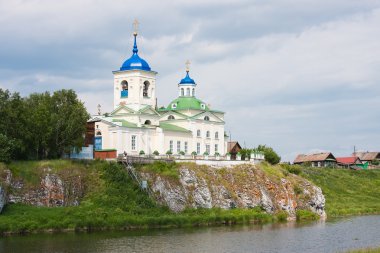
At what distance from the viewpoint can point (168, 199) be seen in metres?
67.1

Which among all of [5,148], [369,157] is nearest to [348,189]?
[369,157]

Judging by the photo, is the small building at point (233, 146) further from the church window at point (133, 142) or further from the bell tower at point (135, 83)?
the church window at point (133, 142)

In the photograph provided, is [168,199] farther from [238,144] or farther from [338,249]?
[238,144]

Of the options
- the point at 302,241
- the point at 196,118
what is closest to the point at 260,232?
the point at 302,241

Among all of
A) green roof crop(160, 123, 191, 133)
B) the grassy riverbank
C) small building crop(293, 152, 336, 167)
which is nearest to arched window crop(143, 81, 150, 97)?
green roof crop(160, 123, 191, 133)

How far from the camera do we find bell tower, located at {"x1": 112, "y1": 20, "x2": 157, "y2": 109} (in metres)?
80.4

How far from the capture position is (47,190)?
61219 millimetres

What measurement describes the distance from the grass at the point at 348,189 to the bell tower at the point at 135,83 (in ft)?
81.3

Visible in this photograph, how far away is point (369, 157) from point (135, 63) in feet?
240

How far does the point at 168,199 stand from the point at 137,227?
7.19 meters

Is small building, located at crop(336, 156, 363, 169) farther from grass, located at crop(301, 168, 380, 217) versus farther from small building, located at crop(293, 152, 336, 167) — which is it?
grass, located at crop(301, 168, 380, 217)

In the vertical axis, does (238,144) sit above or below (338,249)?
above

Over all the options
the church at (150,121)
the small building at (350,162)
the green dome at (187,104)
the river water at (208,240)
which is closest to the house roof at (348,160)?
the small building at (350,162)

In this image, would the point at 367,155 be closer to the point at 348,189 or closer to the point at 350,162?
the point at 350,162
